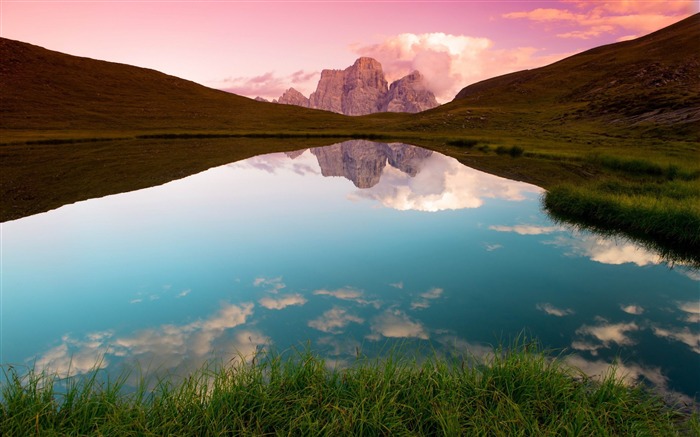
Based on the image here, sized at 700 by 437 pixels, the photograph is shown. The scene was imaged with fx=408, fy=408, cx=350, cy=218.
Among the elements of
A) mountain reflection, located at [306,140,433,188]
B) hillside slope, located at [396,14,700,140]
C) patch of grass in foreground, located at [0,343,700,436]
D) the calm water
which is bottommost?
the calm water

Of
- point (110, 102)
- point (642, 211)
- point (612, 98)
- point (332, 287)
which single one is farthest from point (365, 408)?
point (110, 102)

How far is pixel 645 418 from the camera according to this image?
670 centimetres

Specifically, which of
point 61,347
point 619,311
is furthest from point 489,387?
point 61,347

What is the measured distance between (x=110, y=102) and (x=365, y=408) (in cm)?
14997

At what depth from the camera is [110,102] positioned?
129 meters

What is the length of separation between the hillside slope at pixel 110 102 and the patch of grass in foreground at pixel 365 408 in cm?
10699

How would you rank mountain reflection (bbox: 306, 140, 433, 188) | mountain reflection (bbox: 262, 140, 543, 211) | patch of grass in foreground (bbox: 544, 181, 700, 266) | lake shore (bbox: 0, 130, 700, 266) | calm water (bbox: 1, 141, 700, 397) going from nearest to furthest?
calm water (bbox: 1, 141, 700, 397) < patch of grass in foreground (bbox: 544, 181, 700, 266) < lake shore (bbox: 0, 130, 700, 266) < mountain reflection (bbox: 262, 140, 543, 211) < mountain reflection (bbox: 306, 140, 433, 188)

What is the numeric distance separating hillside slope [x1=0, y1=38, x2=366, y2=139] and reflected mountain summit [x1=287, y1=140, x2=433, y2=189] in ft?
172

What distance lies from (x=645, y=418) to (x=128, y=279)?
52.4ft

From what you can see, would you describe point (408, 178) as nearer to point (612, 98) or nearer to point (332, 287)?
point (332, 287)

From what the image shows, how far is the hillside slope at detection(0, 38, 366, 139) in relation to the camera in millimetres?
107375

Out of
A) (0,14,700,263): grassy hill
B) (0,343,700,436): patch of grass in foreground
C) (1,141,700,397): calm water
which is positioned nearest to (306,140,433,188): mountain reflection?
(0,14,700,263): grassy hill

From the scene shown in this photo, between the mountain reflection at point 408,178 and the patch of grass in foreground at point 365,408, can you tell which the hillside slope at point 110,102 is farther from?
the patch of grass in foreground at point 365,408

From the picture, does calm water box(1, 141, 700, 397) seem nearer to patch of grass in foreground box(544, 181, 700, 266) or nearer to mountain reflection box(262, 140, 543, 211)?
patch of grass in foreground box(544, 181, 700, 266)
